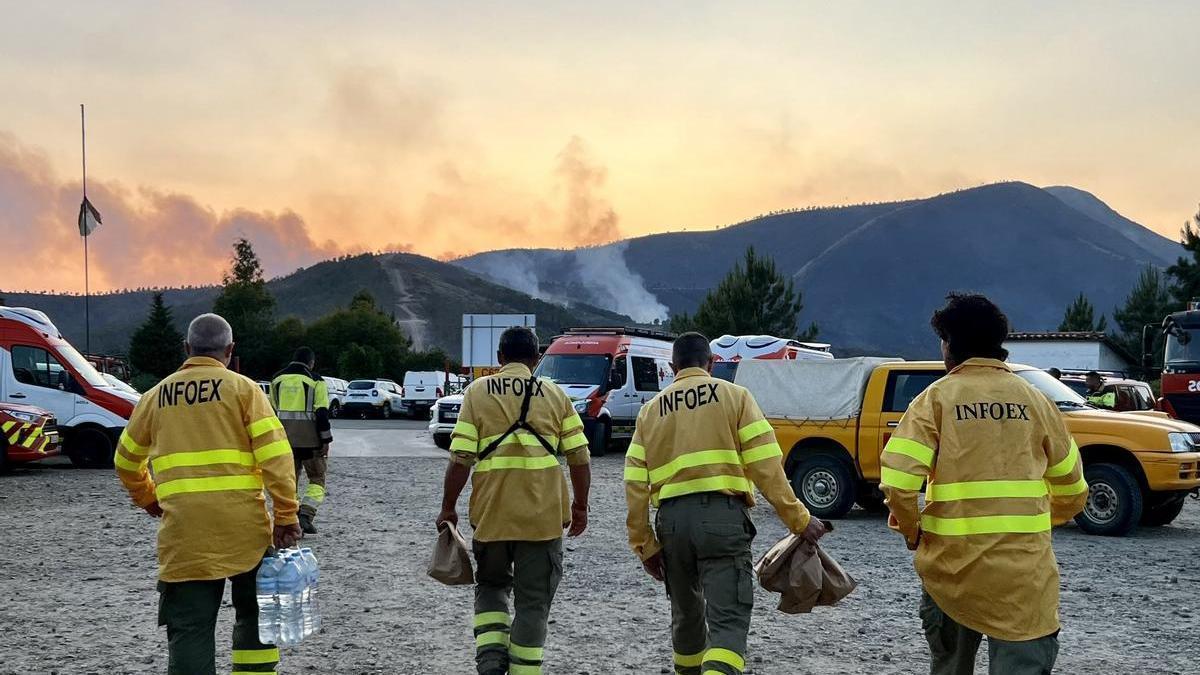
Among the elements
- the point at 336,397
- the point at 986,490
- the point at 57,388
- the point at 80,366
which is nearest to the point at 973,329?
the point at 986,490

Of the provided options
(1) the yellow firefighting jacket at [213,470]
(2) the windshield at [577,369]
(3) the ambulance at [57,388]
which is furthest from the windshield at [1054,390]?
(3) the ambulance at [57,388]

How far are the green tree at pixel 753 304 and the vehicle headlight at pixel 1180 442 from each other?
3803cm

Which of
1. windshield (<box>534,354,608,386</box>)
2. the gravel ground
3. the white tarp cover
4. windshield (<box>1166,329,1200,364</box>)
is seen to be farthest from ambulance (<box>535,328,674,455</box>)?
the gravel ground

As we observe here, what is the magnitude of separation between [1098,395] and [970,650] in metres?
14.8

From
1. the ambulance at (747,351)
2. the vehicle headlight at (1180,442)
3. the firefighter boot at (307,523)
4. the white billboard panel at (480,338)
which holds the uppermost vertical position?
the white billboard panel at (480,338)

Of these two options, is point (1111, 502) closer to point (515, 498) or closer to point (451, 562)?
point (515, 498)

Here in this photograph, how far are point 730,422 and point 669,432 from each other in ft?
0.98

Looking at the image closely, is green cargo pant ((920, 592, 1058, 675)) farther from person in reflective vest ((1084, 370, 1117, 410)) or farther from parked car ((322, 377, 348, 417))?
parked car ((322, 377, 348, 417))

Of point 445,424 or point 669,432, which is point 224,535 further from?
point 445,424

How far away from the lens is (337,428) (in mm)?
32375

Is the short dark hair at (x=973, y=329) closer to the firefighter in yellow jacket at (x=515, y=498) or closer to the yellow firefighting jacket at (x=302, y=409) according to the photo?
the firefighter in yellow jacket at (x=515, y=498)

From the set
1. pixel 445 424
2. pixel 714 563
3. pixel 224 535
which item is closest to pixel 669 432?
pixel 714 563

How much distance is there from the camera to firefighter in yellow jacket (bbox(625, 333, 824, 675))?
4.79 metres

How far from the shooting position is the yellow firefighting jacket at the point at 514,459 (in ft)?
17.6
